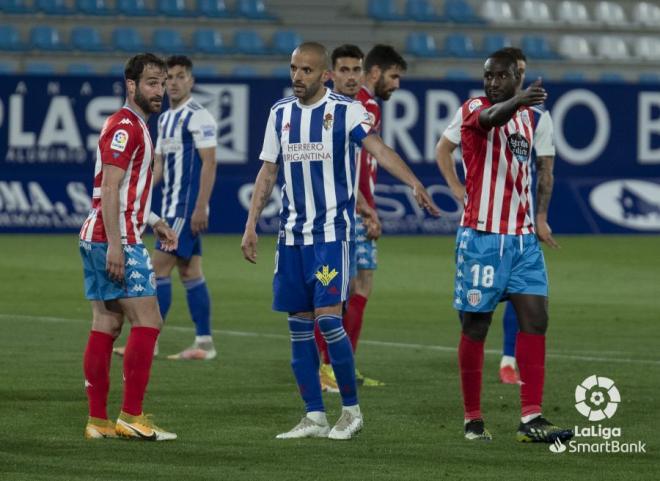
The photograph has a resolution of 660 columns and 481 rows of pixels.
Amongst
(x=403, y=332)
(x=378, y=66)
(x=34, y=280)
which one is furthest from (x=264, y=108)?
(x=378, y=66)

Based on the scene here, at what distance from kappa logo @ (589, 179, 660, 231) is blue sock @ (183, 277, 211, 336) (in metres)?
11.7

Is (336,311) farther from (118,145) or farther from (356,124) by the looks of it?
(118,145)

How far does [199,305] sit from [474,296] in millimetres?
3841

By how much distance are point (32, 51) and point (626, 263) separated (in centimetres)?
1049

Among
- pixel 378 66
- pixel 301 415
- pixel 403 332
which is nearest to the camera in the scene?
pixel 301 415

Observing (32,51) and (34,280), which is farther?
(32,51)

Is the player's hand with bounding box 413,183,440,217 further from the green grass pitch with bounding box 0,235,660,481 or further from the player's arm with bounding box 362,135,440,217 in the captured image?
the green grass pitch with bounding box 0,235,660,481

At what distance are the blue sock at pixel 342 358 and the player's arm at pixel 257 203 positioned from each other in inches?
19.3

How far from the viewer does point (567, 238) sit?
21406mm

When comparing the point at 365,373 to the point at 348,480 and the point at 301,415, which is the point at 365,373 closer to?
the point at 301,415

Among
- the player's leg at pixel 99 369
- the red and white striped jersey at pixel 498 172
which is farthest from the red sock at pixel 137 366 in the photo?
the red and white striped jersey at pixel 498 172

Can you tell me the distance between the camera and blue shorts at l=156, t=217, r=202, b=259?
10.8m

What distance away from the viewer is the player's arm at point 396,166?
7.15 meters

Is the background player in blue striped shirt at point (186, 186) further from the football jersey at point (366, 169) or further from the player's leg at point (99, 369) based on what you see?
the player's leg at point (99, 369)
